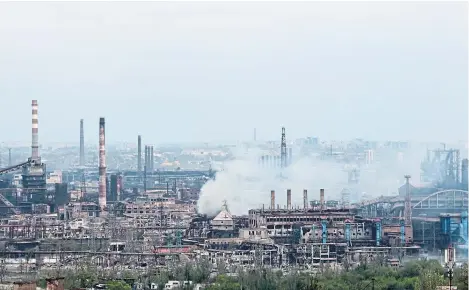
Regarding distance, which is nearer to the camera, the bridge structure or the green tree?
the green tree

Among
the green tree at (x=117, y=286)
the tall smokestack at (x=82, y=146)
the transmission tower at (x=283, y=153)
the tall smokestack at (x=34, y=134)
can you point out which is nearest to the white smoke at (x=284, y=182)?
the transmission tower at (x=283, y=153)

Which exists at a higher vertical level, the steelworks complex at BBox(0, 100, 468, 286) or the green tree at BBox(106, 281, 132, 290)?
the steelworks complex at BBox(0, 100, 468, 286)

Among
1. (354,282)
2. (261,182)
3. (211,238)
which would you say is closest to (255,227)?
(211,238)

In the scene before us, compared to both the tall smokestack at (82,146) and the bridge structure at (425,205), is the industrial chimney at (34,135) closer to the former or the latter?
the bridge structure at (425,205)

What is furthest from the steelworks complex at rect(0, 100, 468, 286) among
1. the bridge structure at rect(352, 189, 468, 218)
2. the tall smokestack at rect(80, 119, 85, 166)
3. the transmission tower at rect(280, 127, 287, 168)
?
the tall smokestack at rect(80, 119, 85, 166)

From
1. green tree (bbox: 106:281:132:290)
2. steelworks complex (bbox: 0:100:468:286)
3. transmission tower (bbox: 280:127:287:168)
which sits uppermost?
transmission tower (bbox: 280:127:287:168)

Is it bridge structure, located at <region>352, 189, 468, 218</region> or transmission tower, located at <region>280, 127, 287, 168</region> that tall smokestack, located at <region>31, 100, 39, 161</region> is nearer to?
transmission tower, located at <region>280, 127, 287, 168</region>

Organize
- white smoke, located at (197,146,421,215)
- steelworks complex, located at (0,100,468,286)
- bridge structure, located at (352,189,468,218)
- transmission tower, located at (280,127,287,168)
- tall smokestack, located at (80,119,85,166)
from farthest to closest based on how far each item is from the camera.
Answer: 1. tall smokestack, located at (80,119,85,166)
2. transmission tower, located at (280,127,287,168)
3. white smoke, located at (197,146,421,215)
4. bridge structure, located at (352,189,468,218)
5. steelworks complex, located at (0,100,468,286)

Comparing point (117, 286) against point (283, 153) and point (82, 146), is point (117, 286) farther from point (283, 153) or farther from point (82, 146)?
point (82, 146)
